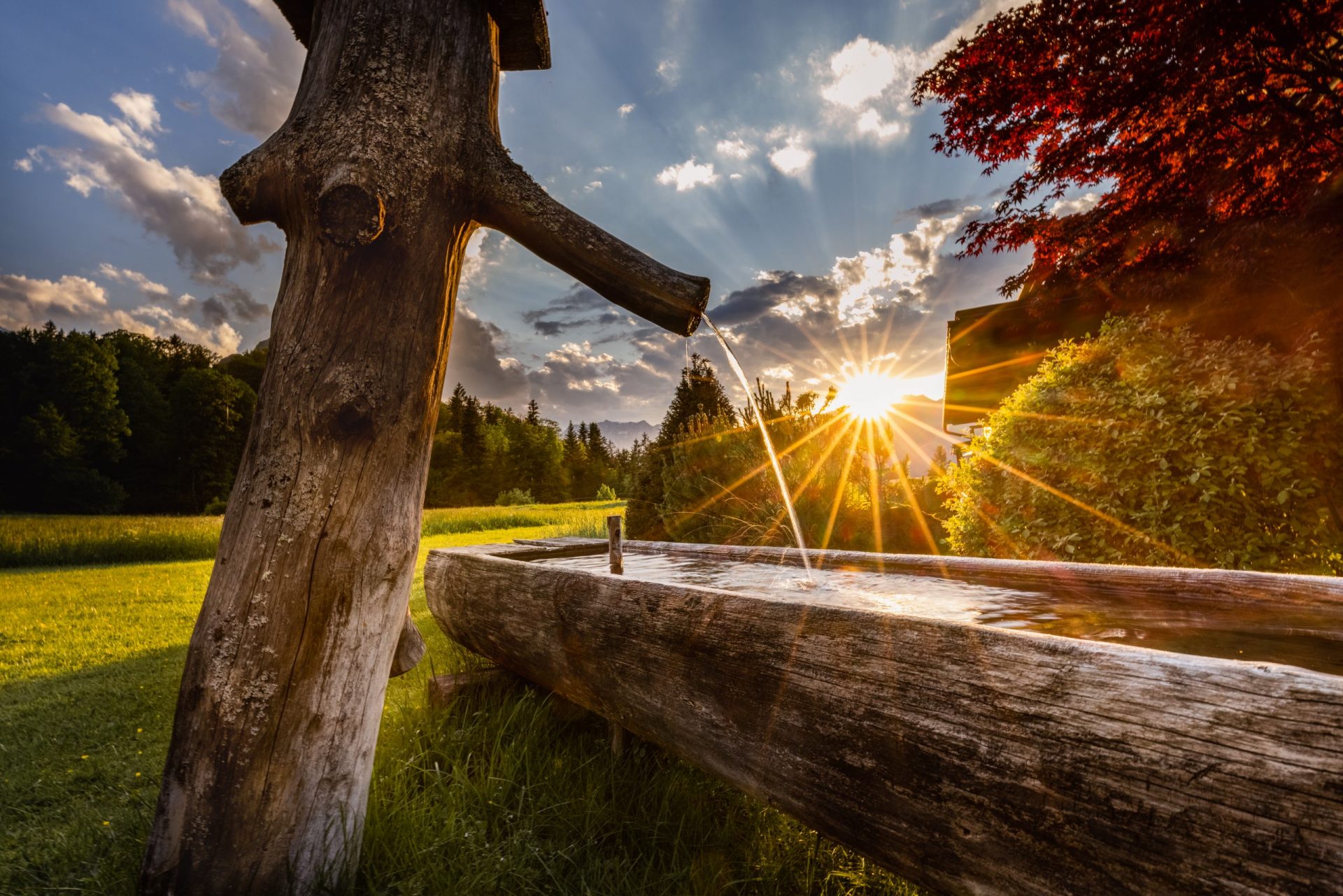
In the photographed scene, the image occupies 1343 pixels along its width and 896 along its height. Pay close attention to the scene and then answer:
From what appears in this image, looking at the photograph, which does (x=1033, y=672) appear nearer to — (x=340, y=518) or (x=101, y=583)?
(x=340, y=518)

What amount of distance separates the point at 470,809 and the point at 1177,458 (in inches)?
175

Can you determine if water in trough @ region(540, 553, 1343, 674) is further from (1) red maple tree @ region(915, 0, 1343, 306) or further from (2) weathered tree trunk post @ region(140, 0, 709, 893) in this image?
(1) red maple tree @ region(915, 0, 1343, 306)

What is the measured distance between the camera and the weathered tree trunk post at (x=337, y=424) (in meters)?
1.40

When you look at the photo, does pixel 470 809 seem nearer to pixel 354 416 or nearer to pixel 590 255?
pixel 354 416

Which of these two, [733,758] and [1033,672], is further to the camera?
[733,758]

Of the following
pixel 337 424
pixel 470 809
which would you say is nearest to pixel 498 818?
pixel 470 809

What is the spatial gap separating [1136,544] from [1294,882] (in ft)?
12.4

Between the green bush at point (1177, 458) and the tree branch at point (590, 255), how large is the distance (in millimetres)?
3645

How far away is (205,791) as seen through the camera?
1381mm

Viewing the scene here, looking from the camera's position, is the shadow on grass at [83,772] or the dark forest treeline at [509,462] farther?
the dark forest treeline at [509,462]

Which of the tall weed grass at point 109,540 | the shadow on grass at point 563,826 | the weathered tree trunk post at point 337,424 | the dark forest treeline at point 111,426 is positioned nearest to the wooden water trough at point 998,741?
the shadow on grass at point 563,826

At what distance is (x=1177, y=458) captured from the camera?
3.55 meters

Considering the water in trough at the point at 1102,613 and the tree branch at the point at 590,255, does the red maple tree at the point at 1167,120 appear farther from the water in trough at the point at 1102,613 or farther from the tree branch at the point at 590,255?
the tree branch at the point at 590,255

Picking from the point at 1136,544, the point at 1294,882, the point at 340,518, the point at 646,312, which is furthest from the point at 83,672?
the point at 1136,544
